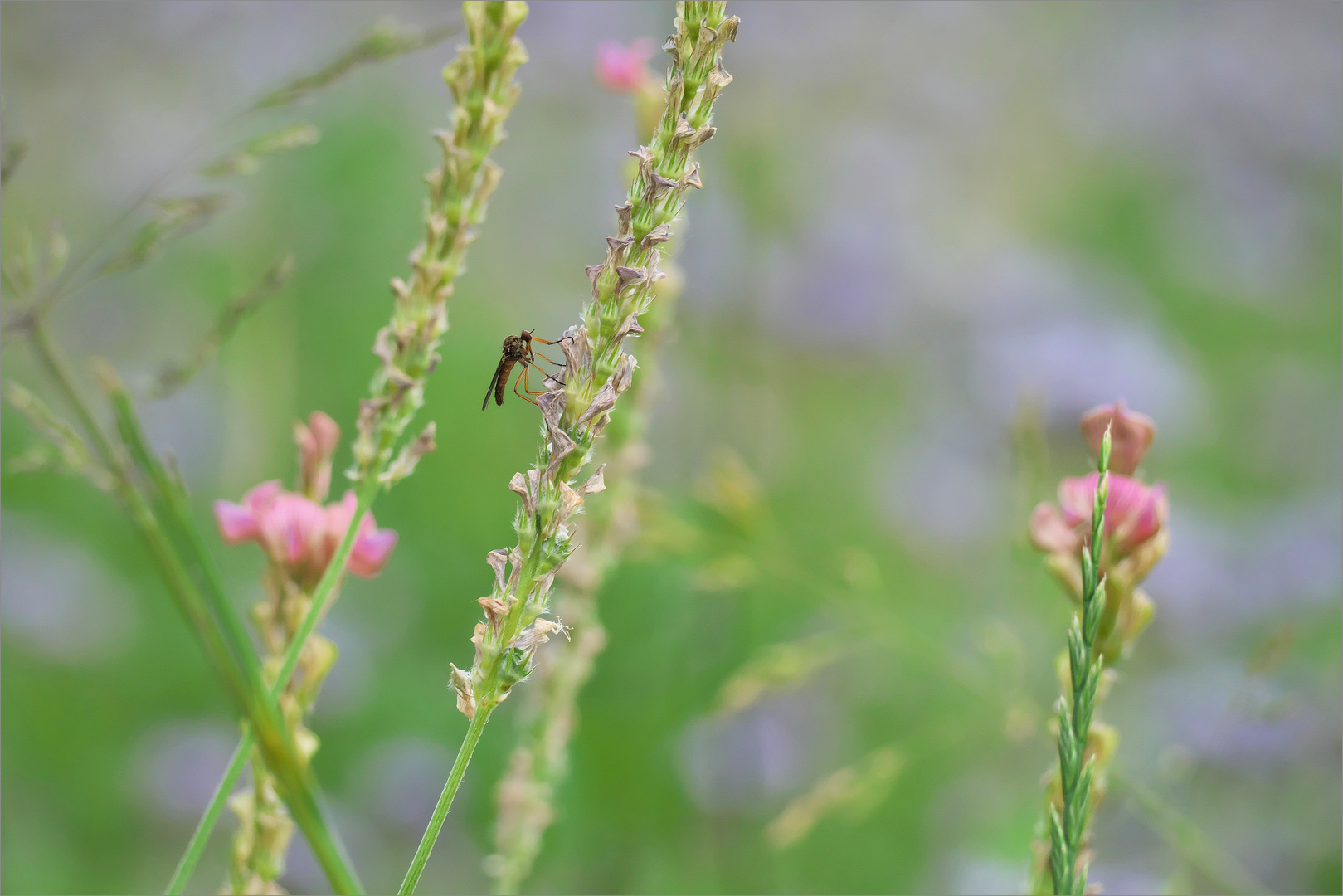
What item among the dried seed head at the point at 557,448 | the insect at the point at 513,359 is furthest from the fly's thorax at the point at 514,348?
the dried seed head at the point at 557,448

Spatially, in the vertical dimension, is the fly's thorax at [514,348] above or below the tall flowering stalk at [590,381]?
above

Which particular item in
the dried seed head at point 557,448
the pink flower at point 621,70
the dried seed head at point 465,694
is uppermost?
the pink flower at point 621,70

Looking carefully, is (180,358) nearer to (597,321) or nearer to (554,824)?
(597,321)

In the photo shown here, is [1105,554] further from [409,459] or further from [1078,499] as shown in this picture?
[409,459]

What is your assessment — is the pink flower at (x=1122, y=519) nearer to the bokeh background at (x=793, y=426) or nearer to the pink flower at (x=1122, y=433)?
the pink flower at (x=1122, y=433)

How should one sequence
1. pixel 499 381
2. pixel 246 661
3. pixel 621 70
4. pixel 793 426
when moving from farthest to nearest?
pixel 793 426 < pixel 621 70 < pixel 499 381 < pixel 246 661

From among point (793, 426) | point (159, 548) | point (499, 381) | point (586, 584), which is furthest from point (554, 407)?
point (793, 426)
